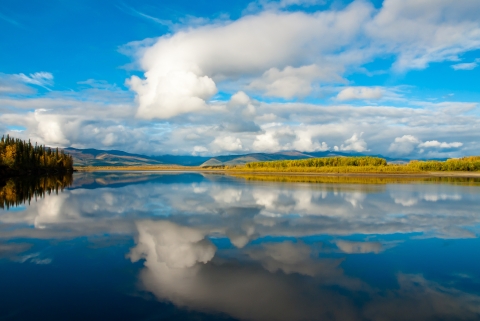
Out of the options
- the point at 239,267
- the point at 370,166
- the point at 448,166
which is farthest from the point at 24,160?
the point at 448,166

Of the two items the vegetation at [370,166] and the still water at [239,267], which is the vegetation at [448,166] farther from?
the still water at [239,267]

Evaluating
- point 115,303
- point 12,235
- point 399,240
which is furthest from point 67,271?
point 399,240

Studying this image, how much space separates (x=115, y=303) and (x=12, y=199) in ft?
88.9

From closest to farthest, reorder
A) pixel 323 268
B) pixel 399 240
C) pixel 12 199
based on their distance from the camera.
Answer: pixel 323 268
pixel 399 240
pixel 12 199

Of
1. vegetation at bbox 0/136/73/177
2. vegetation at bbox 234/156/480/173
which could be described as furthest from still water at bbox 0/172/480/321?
vegetation at bbox 234/156/480/173

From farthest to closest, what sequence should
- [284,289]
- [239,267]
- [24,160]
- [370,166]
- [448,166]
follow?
[448,166] → [370,166] → [24,160] → [239,267] → [284,289]

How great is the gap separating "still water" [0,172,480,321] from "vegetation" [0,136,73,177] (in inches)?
2171

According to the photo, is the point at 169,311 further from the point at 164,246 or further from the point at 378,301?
the point at 164,246

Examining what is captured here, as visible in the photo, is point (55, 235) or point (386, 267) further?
point (55, 235)

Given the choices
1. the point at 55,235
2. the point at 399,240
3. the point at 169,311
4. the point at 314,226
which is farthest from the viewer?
the point at 314,226

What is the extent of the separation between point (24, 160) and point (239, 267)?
272 ft

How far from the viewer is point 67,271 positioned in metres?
11.0

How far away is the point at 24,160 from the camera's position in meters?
78.1

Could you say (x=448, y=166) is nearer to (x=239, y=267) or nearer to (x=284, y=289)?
(x=239, y=267)
